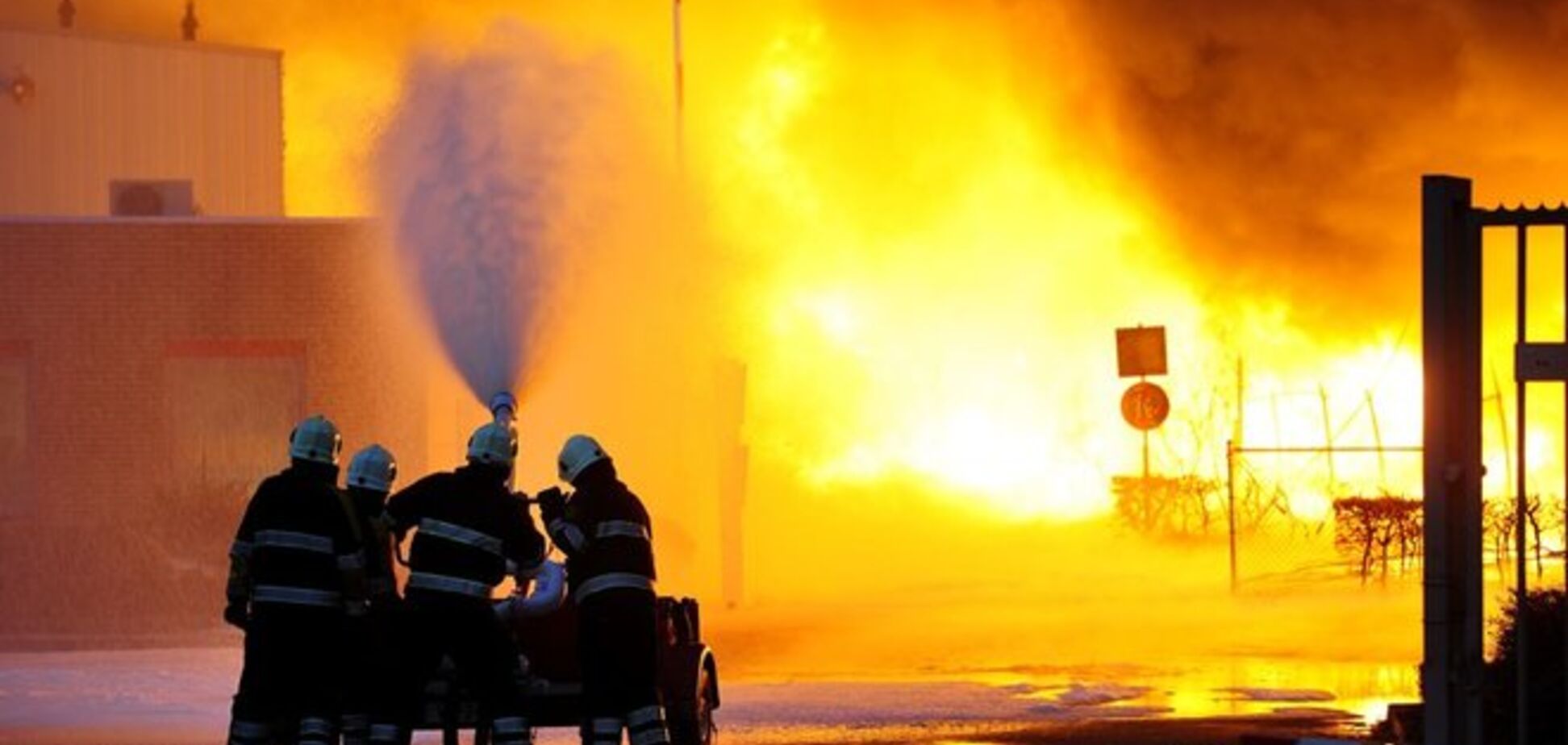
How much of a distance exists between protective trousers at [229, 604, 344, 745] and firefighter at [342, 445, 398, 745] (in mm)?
123

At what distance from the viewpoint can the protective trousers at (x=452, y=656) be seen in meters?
13.3

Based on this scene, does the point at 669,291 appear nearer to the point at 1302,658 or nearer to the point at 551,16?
the point at 551,16

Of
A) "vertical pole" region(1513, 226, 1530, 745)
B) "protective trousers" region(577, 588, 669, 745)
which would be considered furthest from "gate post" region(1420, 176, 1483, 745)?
"protective trousers" region(577, 588, 669, 745)

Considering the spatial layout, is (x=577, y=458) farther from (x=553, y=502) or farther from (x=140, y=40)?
(x=140, y=40)

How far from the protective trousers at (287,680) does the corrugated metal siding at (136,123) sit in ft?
99.0

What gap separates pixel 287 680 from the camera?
533 inches

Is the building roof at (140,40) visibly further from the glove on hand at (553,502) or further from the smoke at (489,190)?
the glove on hand at (553,502)

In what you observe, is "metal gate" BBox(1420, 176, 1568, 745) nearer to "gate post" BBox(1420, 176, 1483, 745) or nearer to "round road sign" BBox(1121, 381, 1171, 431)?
"gate post" BBox(1420, 176, 1483, 745)

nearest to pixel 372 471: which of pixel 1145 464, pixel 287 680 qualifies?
pixel 287 680

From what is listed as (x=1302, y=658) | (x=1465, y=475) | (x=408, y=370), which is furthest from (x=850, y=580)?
(x=1465, y=475)

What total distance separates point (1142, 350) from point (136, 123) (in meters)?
16.2

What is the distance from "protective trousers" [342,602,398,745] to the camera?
44.1ft

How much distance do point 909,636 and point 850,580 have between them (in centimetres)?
891

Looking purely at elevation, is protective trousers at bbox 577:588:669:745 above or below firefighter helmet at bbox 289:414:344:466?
below
